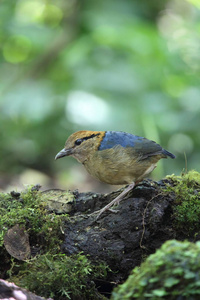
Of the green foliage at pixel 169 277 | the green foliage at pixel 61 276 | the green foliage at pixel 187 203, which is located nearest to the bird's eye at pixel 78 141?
the green foliage at pixel 187 203

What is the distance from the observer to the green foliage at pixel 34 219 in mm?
3139

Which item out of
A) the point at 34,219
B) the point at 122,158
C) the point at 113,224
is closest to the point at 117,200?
the point at 113,224

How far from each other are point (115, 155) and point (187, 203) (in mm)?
835

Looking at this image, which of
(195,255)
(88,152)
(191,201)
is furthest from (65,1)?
(195,255)

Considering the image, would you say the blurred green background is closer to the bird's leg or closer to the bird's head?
the bird's head

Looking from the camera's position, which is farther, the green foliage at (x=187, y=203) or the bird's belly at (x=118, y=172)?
the bird's belly at (x=118, y=172)

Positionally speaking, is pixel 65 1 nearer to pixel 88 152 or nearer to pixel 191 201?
pixel 88 152

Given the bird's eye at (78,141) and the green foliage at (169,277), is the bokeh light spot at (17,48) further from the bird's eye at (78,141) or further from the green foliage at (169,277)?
the green foliage at (169,277)

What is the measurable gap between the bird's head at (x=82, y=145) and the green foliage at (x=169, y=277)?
2021 millimetres

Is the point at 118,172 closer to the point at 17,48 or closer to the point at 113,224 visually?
the point at 113,224

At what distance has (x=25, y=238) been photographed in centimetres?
306

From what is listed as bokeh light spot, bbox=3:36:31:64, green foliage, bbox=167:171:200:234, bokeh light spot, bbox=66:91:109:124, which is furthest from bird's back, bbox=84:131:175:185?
bokeh light spot, bbox=3:36:31:64

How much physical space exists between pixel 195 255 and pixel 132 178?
6.05 feet

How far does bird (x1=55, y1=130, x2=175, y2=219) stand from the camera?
384cm
